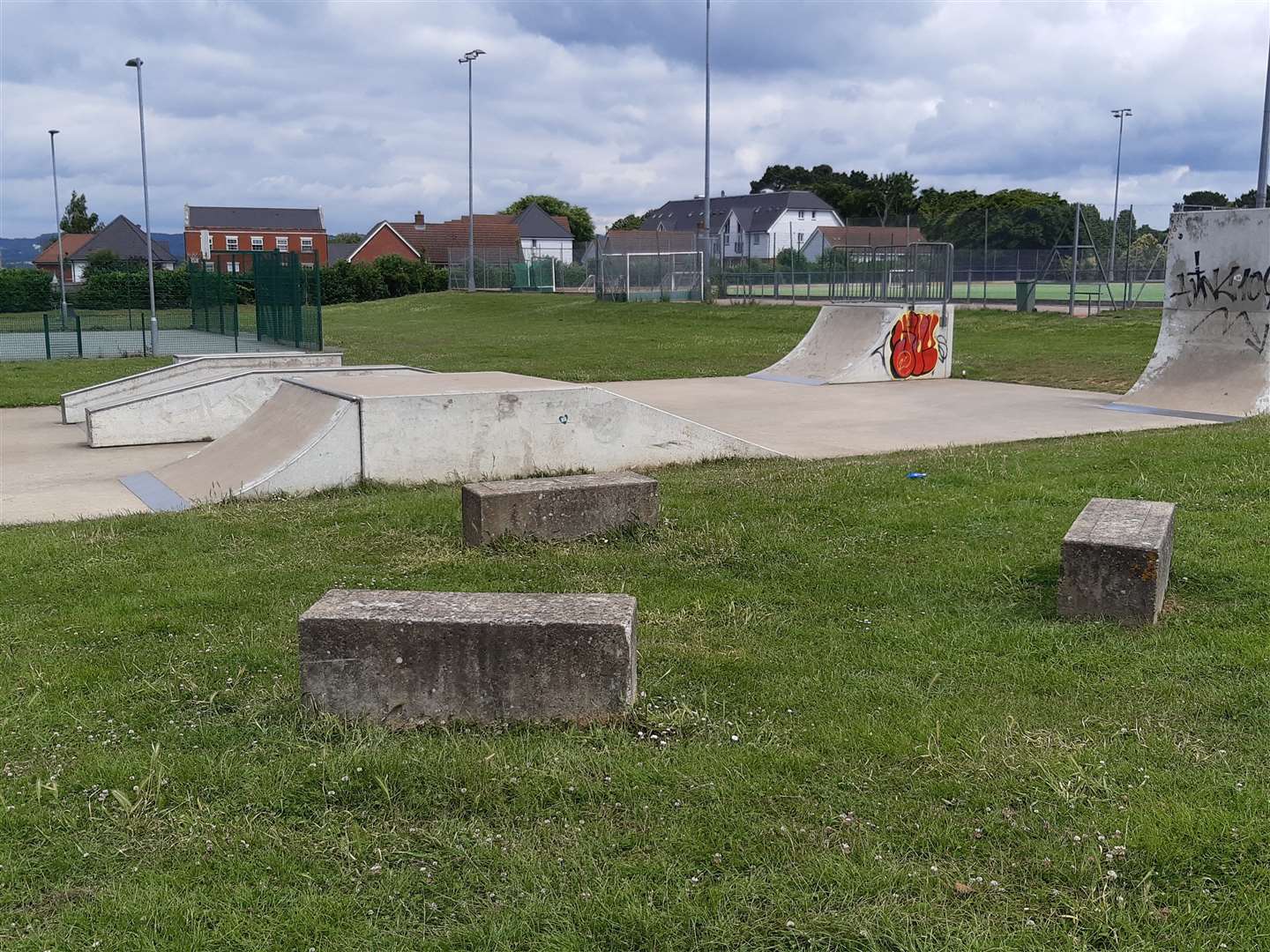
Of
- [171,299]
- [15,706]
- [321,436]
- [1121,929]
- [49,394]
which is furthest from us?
[171,299]

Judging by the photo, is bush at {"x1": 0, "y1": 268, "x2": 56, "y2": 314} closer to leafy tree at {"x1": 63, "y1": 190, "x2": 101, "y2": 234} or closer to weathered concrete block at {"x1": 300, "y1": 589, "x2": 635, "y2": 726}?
weathered concrete block at {"x1": 300, "y1": 589, "x2": 635, "y2": 726}

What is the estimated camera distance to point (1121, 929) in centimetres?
273

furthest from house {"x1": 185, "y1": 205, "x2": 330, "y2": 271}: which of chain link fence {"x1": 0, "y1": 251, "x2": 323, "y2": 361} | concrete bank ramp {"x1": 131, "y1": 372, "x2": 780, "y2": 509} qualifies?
concrete bank ramp {"x1": 131, "y1": 372, "x2": 780, "y2": 509}

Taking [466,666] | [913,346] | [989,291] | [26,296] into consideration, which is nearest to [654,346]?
[913,346]

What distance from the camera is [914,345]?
18.9 meters

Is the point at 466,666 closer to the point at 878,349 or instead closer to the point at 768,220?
the point at 878,349

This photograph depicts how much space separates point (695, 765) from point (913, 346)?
16137 mm

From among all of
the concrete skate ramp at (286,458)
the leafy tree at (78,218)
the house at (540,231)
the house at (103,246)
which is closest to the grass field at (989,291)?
the concrete skate ramp at (286,458)

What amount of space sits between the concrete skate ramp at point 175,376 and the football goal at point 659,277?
998 inches

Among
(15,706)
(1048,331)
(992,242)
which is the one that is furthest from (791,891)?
(992,242)

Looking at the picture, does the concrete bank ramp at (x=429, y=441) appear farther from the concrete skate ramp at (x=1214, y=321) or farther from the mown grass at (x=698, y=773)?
the concrete skate ramp at (x=1214, y=321)

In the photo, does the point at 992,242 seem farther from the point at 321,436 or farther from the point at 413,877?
the point at 413,877

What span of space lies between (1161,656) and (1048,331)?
22985 millimetres

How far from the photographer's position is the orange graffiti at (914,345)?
18.7 meters
